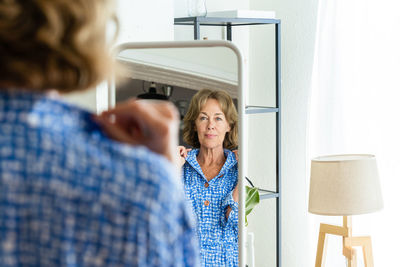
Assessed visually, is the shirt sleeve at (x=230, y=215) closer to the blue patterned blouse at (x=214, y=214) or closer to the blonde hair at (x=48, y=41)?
the blue patterned blouse at (x=214, y=214)

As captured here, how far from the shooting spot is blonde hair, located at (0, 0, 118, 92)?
589 millimetres

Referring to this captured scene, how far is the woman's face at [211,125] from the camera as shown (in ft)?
5.50

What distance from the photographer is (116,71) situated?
0.66 metres

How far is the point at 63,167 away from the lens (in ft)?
1.95

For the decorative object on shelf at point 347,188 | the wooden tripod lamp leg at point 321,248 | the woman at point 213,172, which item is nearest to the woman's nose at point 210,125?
the woman at point 213,172

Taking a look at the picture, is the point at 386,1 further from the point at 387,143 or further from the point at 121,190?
the point at 121,190

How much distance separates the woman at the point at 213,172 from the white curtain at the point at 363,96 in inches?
48.8

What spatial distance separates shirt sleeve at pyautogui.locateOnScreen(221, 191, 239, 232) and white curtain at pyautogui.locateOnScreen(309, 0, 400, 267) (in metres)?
1.25

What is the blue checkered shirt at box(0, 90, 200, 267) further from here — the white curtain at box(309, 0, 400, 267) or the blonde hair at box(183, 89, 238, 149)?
the white curtain at box(309, 0, 400, 267)

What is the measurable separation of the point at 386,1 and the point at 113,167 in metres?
2.31

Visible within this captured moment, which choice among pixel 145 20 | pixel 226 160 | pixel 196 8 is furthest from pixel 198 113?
pixel 196 8

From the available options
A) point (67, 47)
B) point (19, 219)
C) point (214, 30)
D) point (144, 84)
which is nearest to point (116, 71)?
point (67, 47)

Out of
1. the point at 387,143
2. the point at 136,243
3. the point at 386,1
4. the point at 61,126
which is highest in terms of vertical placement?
the point at 386,1

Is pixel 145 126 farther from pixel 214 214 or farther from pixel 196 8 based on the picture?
pixel 196 8
